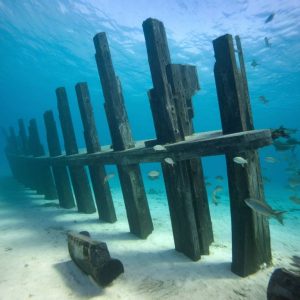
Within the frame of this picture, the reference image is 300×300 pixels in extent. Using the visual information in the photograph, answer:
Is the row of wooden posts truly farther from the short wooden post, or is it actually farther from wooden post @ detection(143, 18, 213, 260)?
the short wooden post

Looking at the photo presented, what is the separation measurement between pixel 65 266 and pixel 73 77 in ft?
152

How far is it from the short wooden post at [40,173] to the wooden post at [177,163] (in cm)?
830

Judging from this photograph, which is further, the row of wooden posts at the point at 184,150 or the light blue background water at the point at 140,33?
the light blue background water at the point at 140,33

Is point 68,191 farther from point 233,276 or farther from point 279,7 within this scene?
point 279,7

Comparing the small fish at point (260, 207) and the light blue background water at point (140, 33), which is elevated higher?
the light blue background water at point (140, 33)

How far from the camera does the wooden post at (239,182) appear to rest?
4246 mm

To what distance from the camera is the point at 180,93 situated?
214 inches

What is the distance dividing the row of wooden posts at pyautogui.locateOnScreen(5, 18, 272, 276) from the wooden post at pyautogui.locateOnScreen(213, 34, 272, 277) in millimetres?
15

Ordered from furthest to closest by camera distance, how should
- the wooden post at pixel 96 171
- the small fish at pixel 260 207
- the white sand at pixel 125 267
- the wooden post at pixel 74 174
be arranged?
the wooden post at pixel 74 174
the wooden post at pixel 96 171
the white sand at pixel 125 267
the small fish at pixel 260 207

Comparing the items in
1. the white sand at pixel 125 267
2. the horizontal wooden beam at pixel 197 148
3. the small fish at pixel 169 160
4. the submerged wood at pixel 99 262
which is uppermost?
the horizontal wooden beam at pixel 197 148

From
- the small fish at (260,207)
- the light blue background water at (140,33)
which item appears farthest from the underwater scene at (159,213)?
the light blue background water at (140,33)

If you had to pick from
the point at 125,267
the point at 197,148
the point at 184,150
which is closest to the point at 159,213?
the point at 125,267

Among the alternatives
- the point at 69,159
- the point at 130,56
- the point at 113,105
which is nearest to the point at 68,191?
the point at 69,159

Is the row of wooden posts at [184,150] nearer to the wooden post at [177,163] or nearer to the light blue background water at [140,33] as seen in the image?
the wooden post at [177,163]
